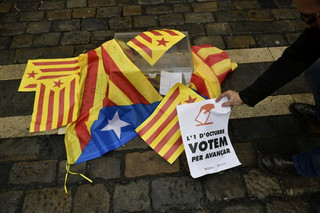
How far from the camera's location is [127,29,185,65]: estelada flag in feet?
6.55

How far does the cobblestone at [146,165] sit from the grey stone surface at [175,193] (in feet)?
0.26

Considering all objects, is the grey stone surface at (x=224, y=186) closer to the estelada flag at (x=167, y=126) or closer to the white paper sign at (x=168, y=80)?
the estelada flag at (x=167, y=126)

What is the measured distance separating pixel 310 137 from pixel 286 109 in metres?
0.32

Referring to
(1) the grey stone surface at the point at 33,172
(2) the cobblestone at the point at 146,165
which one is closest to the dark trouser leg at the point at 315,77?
(2) the cobblestone at the point at 146,165

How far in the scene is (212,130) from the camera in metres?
1.84

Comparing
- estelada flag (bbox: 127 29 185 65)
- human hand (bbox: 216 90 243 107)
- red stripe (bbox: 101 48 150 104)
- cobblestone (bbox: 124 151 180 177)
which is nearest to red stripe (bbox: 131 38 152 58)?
estelada flag (bbox: 127 29 185 65)

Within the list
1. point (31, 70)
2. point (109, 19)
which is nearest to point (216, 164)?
point (31, 70)

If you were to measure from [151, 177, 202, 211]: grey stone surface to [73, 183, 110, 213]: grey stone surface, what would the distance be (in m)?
0.36

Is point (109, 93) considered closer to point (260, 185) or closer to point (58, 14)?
point (260, 185)

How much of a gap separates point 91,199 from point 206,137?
1013 millimetres

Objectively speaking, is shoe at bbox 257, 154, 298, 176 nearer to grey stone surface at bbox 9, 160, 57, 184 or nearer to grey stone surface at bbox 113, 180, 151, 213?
grey stone surface at bbox 113, 180, 151, 213

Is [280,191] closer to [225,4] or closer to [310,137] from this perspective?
[310,137]

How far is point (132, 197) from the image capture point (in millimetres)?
1639

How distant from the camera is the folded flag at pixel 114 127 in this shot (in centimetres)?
182
